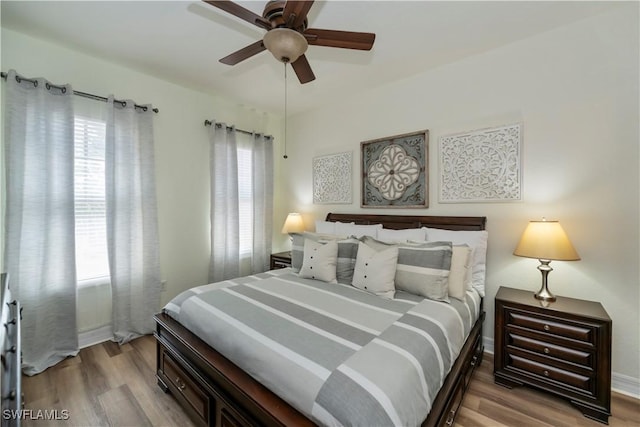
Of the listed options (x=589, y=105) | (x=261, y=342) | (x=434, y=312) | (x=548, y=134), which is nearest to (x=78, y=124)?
(x=261, y=342)

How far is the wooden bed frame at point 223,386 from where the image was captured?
118cm

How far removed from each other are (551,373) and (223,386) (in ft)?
7.08

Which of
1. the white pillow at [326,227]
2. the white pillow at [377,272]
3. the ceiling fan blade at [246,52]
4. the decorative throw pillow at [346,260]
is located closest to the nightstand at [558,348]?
the white pillow at [377,272]

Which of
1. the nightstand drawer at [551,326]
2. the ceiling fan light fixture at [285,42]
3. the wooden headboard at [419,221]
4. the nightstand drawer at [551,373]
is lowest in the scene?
the nightstand drawer at [551,373]

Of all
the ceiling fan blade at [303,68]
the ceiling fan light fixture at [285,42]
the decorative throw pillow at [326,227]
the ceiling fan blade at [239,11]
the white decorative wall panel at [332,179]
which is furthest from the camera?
the white decorative wall panel at [332,179]

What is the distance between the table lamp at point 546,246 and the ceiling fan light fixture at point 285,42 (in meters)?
2.08

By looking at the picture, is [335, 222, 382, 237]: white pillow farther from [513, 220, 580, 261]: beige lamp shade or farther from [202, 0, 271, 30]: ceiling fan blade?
[202, 0, 271, 30]: ceiling fan blade

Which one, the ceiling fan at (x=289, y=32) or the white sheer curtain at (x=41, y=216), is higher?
the ceiling fan at (x=289, y=32)

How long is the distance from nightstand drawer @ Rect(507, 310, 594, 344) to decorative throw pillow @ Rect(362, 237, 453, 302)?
0.55m

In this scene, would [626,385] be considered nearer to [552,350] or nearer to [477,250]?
[552,350]

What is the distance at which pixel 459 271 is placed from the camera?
6.69ft

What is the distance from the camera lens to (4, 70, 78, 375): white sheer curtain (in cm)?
211

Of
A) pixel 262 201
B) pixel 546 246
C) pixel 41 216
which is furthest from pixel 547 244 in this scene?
pixel 41 216

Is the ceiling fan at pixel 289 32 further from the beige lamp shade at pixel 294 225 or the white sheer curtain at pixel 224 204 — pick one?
the beige lamp shade at pixel 294 225
